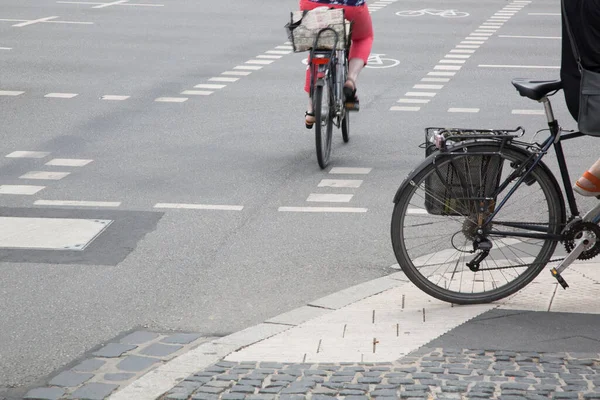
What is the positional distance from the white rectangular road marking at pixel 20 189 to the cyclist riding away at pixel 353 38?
239cm

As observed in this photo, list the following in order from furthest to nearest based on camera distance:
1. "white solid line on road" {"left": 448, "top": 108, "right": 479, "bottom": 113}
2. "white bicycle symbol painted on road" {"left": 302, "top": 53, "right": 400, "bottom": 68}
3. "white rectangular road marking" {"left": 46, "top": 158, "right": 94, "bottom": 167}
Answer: "white bicycle symbol painted on road" {"left": 302, "top": 53, "right": 400, "bottom": 68} → "white solid line on road" {"left": 448, "top": 108, "right": 479, "bottom": 113} → "white rectangular road marking" {"left": 46, "top": 158, "right": 94, "bottom": 167}

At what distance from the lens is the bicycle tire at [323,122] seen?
30.9ft

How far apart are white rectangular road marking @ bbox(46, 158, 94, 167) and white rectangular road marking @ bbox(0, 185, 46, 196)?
82cm

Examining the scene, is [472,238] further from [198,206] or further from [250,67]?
[250,67]

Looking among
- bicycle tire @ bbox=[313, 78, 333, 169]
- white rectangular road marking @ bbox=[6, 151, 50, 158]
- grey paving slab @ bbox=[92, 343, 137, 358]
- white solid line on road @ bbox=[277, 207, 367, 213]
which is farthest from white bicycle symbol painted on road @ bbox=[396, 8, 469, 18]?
grey paving slab @ bbox=[92, 343, 137, 358]

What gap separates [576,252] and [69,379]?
257cm

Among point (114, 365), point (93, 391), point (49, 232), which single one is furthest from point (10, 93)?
point (93, 391)

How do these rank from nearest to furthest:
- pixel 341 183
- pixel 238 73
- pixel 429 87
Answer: pixel 341 183 < pixel 429 87 < pixel 238 73

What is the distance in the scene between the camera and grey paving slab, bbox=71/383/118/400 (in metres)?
4.91

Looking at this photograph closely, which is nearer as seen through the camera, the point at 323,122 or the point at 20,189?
the point at 20,189

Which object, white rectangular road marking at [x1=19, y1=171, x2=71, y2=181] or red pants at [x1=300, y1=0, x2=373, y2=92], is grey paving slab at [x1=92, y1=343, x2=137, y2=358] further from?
red pants at [x1=300, y1=0, x2=373, y2=92]

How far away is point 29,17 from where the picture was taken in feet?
75.8

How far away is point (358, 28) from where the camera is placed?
10305mm

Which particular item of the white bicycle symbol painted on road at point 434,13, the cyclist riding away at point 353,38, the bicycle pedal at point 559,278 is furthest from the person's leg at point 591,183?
the white bicycle symbol painted on road at point 434,13
